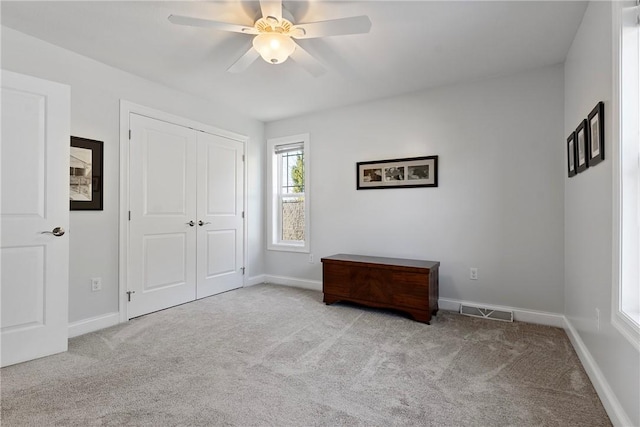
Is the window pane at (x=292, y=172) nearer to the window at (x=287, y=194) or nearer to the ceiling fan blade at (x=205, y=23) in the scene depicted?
the window at (x=287, y=194)

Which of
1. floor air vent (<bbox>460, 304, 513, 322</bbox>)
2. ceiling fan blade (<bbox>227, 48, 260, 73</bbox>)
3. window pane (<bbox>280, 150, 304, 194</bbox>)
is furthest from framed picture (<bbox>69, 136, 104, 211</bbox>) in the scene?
floor air vent (<bbox>460, 304, 513, 322</bbox>)

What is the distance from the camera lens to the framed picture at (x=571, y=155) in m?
2.46

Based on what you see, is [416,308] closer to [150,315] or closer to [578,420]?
[578,420]

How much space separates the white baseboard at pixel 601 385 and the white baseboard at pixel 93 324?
3.68 metres

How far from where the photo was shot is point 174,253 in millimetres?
3596

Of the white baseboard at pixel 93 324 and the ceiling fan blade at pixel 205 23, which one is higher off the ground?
the ceiling fan blade at pixel 205 23

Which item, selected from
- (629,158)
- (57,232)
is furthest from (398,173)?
(57,232)

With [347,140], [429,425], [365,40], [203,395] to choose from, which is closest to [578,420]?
[429,425]

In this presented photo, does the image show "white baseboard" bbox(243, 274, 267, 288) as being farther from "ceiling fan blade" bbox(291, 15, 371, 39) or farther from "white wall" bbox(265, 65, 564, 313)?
"ceiling fan blade" bbox(291, 15, 371, 39)

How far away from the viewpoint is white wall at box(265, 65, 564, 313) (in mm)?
2984

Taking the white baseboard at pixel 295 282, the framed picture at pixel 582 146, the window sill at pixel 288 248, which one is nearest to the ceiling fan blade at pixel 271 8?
the framed picture at pixel 582 146

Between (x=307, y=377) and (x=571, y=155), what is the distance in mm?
2657

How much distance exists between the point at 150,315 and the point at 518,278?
3.70m

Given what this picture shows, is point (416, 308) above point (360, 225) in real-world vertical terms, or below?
below
